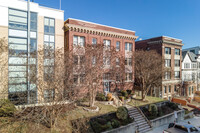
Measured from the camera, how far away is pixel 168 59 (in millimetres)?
36125

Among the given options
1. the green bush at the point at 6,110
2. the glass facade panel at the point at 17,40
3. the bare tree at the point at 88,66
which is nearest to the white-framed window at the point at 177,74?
the bare tree at the point at 88,66

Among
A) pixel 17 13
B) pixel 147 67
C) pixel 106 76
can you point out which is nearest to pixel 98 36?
Result: pixel 106 76

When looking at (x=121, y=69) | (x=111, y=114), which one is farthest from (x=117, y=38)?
(x=111, y=114)

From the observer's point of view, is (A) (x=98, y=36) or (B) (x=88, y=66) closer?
(B) (x=88, y=66)

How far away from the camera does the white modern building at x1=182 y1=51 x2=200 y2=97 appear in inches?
1550

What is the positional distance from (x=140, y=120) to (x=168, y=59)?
77.5 feet

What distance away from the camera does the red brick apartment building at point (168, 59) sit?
34375 mm

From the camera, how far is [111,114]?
18.1 meters

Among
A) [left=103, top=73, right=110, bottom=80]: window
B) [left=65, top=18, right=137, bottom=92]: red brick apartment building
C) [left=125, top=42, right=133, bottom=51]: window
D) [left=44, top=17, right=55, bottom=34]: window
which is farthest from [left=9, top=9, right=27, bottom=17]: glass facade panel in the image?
[left=125, top=42, right=133, bottom=51]: window

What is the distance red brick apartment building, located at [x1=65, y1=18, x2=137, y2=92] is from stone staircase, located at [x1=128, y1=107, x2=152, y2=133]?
6402 millimetres

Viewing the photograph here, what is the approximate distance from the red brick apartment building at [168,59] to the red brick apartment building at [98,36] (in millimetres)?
8025

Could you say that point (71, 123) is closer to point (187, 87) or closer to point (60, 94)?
point (60, 94)

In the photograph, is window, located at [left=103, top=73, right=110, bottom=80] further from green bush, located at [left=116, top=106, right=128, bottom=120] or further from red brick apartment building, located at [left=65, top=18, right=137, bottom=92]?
green bush, located at [left=116, top=106, right=128, bottom=120]

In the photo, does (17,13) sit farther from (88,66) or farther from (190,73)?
(190,73)
